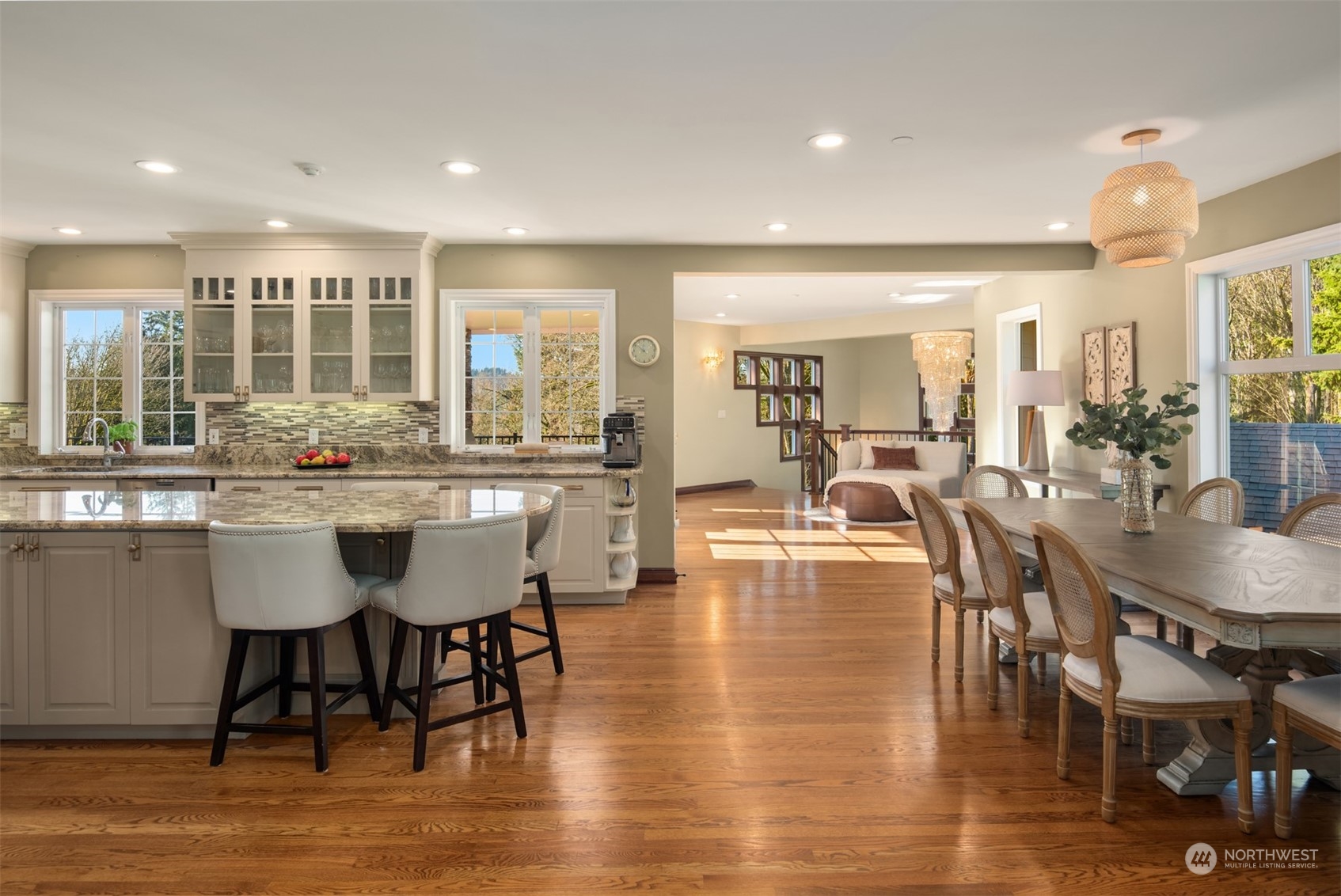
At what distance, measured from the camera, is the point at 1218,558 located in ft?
8.41

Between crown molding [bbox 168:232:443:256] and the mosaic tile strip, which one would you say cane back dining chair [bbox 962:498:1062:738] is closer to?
crown molding [bbox 168:232:443:256]

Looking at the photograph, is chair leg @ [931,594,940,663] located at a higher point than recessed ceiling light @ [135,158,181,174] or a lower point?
lower

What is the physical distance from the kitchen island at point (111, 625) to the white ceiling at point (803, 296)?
4.71 metres

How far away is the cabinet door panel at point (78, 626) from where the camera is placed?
278 centimetres

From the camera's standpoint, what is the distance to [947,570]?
3555 millimetres

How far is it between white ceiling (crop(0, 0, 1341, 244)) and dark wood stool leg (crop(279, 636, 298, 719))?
2138 mm

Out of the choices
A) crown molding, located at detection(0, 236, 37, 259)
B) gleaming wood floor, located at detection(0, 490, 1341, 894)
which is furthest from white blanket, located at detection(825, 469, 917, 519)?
crown molding, located at detection(0, 236, 37, 259)

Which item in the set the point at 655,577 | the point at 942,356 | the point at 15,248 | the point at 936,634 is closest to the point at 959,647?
the point at 936,634

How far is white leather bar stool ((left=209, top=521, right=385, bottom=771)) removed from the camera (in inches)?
98.9

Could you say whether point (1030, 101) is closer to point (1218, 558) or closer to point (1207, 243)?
point (1218, 558)

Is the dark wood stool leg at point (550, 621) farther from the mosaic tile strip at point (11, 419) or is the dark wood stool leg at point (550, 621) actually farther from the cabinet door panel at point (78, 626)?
the mosaic tile strip at point (11, 419)

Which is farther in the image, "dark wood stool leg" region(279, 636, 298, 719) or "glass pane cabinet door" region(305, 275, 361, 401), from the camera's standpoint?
"glass pane cabinet door" region(305, 275, 361, 401)

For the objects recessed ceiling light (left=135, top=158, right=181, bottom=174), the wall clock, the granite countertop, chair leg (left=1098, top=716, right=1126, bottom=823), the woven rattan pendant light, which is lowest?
chair leg (left=1098, top=716, right=1126, bottom=823)

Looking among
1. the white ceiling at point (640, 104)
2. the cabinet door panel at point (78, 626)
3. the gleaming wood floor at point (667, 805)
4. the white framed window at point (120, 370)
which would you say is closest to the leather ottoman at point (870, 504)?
the white ceiling at point (640, 104)
